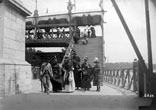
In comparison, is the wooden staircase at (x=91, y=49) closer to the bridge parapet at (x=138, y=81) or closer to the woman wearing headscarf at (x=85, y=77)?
the bridge parapet at (x=138, y=81)

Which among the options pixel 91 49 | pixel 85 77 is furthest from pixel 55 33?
pixel 85 77

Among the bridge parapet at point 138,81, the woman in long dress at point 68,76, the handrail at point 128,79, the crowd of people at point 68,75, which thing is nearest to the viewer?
the bridge parapet at point 138,81

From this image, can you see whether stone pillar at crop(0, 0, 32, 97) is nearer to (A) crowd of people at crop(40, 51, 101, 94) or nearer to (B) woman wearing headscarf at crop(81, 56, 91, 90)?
(A) crowd of people at crop(40, 51, 101, 94)

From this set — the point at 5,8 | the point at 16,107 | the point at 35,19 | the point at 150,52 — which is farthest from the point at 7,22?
the point at 35,19

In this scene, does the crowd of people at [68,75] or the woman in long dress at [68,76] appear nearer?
the crowd of people at [68,75]

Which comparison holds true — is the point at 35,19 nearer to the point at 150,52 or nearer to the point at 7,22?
the point at 7,22

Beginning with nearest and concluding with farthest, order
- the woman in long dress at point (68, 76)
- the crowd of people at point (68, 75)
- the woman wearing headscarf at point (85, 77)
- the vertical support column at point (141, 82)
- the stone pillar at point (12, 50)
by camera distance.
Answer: the vertical support column at point (141, 82)
the stone pillar at point (12, 50)
the crowd of people at point (68, 75)
the woman in long dress at point (68, 76)
the woman wearing headscarf at point (85, 77)

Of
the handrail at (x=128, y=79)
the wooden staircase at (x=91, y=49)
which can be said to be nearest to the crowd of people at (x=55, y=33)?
the wooden staircase at (x=91, y=49)

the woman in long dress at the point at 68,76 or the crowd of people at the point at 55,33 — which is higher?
the crowd of people at the point at 55,33

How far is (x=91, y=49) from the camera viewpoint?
1250 inches

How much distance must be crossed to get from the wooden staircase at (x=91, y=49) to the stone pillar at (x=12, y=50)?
17.6m

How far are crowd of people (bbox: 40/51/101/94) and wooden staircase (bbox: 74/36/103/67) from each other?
45.9 feet

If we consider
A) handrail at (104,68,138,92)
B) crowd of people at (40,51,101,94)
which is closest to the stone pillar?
crowd of people at (40,51,101,94)

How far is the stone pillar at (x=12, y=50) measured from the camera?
989cm
